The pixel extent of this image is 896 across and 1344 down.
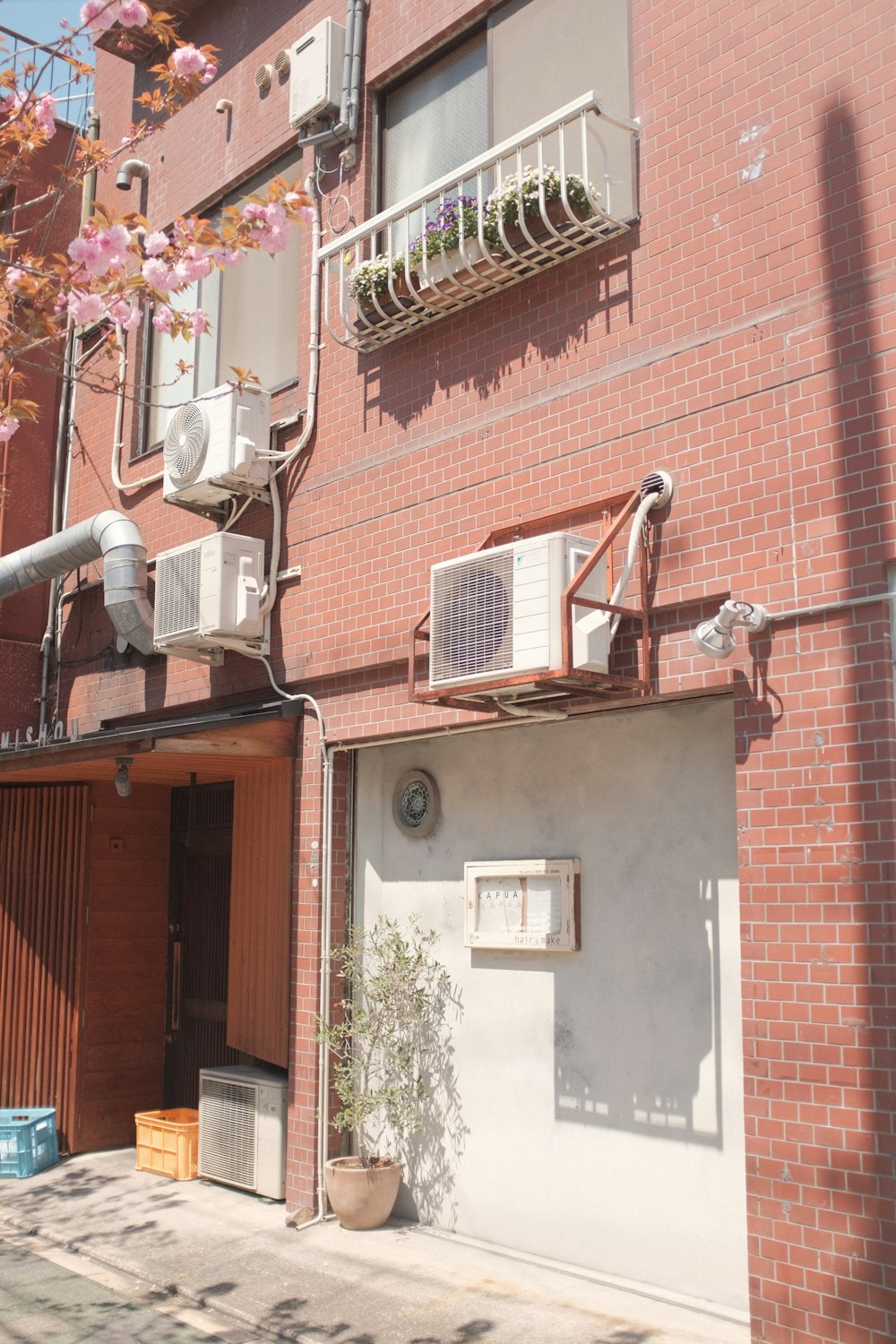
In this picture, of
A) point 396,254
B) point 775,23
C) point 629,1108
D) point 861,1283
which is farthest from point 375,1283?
point 775,23

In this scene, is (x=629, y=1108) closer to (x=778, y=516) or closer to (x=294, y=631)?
(x=778, y=516)

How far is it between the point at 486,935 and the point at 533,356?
3.43 metres

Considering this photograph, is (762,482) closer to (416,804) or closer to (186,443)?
(416,804)

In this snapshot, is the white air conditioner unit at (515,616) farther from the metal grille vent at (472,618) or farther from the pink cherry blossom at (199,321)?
the pink cherry blossom at (199,321)

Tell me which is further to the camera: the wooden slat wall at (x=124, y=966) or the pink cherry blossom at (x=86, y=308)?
the wooden slat wall at (x=124, y=966)

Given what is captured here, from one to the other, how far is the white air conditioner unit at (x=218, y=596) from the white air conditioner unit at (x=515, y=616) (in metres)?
2.55

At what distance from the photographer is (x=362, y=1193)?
24.6 feet

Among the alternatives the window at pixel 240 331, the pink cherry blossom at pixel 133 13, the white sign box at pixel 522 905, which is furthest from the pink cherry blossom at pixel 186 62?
the white sign box at pixel 522 905

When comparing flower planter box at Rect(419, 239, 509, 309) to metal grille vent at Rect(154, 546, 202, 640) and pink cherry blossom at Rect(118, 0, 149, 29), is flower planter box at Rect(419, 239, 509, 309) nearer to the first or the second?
pink cherry blossom at Rect(118, 0, 149, 29)

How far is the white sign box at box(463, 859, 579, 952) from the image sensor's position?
277 inches

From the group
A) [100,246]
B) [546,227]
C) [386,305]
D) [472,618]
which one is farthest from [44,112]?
[472,618]

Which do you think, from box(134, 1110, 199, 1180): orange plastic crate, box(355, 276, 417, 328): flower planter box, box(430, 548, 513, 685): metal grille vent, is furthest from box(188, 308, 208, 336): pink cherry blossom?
box(134, 1110, 199, 1180): orange plastic crate

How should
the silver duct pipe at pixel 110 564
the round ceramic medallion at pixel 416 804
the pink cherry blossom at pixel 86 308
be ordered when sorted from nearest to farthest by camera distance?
the pink cherry blossom at pixel 86 308 < the round ceramic medallion at pixel 416 804 < the silver duct pipe at pixel 110 564

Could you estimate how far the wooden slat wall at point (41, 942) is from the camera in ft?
35.1
